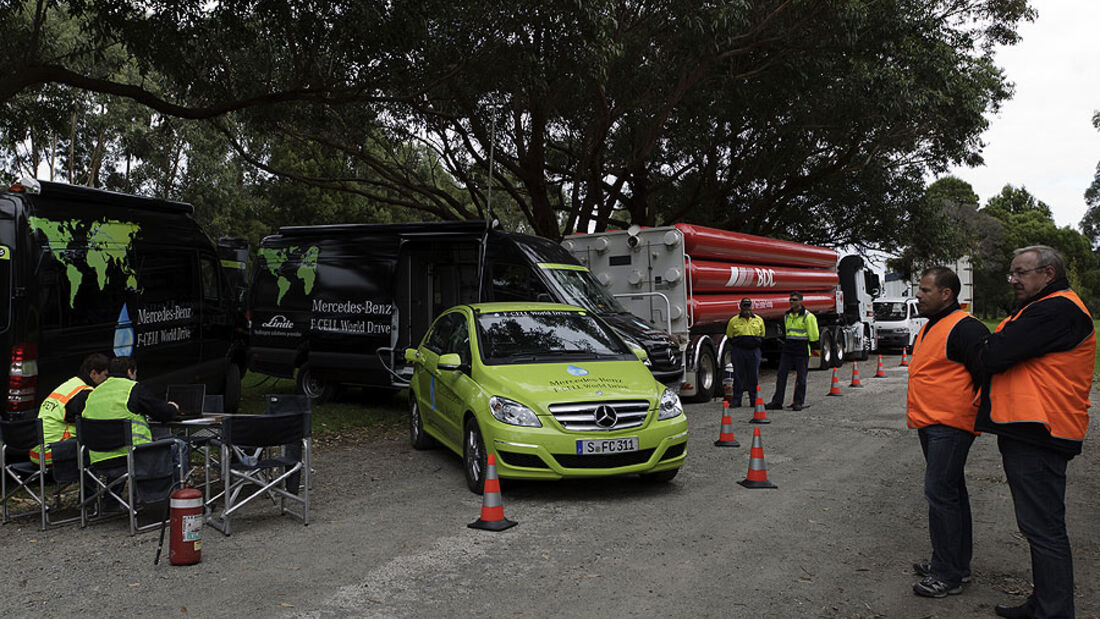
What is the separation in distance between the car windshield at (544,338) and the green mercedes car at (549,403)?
1 cm

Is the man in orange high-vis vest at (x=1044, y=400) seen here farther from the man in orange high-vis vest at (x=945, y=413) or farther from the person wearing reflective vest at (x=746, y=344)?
the person wearing reflective vest at (x=746, y=344)

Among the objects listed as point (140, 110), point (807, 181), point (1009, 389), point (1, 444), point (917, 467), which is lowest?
point (917, 467)

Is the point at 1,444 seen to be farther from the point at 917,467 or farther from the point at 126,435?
the point at 917,467

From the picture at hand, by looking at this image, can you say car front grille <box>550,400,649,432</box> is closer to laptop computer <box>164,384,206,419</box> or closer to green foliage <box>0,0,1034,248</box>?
laptop computer <box>164,384,206,419</box>

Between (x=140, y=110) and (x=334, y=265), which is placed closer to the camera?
(x=334, y=265)

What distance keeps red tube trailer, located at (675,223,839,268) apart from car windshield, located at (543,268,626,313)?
2168mm

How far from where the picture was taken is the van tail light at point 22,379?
7188 millimetres

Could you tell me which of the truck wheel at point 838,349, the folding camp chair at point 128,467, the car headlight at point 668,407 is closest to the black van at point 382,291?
the car headlight at point 668,407

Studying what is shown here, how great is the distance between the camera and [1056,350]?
12.7 feet

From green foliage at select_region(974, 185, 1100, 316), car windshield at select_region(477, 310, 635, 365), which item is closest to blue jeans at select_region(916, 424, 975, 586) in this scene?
car windshield at select_region(477, 310, 635, 365)

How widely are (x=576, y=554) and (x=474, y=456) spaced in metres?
1.93

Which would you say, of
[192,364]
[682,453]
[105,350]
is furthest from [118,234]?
[682,453]

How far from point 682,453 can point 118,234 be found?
632 cm

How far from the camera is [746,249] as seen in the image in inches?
647
